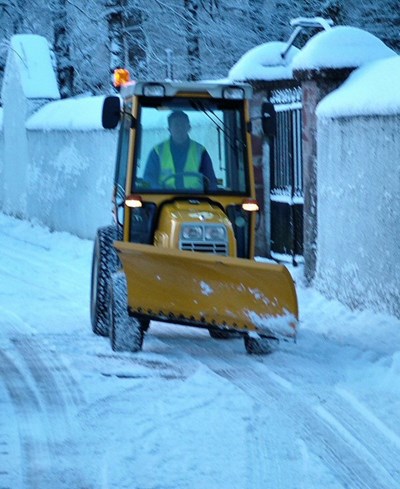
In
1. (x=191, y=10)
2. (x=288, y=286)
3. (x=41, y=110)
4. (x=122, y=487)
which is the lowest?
(x=122, y=487)

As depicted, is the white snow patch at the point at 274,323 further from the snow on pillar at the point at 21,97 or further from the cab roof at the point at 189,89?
the snow on pillar at the point at 21,97

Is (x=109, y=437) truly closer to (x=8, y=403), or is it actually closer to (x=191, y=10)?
(x=8, y=403)

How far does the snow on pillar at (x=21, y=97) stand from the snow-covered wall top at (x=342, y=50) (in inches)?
478

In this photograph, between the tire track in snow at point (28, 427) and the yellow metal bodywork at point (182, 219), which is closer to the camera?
the tire track in snow at point (28, 427)

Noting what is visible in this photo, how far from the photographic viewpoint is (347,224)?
462 inches

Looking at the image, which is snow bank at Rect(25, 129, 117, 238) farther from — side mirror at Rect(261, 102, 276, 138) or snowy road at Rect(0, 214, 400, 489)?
side mirror at Rect(261, 102, 276, 138)

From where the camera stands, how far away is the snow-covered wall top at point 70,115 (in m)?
19.6

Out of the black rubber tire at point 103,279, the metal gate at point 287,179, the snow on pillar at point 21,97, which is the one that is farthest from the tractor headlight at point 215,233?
the snow on pillar at point 21,97

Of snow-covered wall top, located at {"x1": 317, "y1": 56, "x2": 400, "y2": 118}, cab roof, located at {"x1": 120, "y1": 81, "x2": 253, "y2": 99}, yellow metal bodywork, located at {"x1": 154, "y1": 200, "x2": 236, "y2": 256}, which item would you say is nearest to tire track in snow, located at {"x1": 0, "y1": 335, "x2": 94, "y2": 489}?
yellow metal bodywork, located at {"x1": 154, "y1": 200, "x2": 236, "y2": 256}

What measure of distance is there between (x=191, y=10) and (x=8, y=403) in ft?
63.6

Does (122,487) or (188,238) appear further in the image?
(188,238)

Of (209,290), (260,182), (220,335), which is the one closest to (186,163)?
(209,290)

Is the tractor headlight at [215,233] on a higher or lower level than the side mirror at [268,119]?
lower

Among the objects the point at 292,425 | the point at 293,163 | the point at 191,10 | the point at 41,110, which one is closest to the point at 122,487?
the point at 292,425
